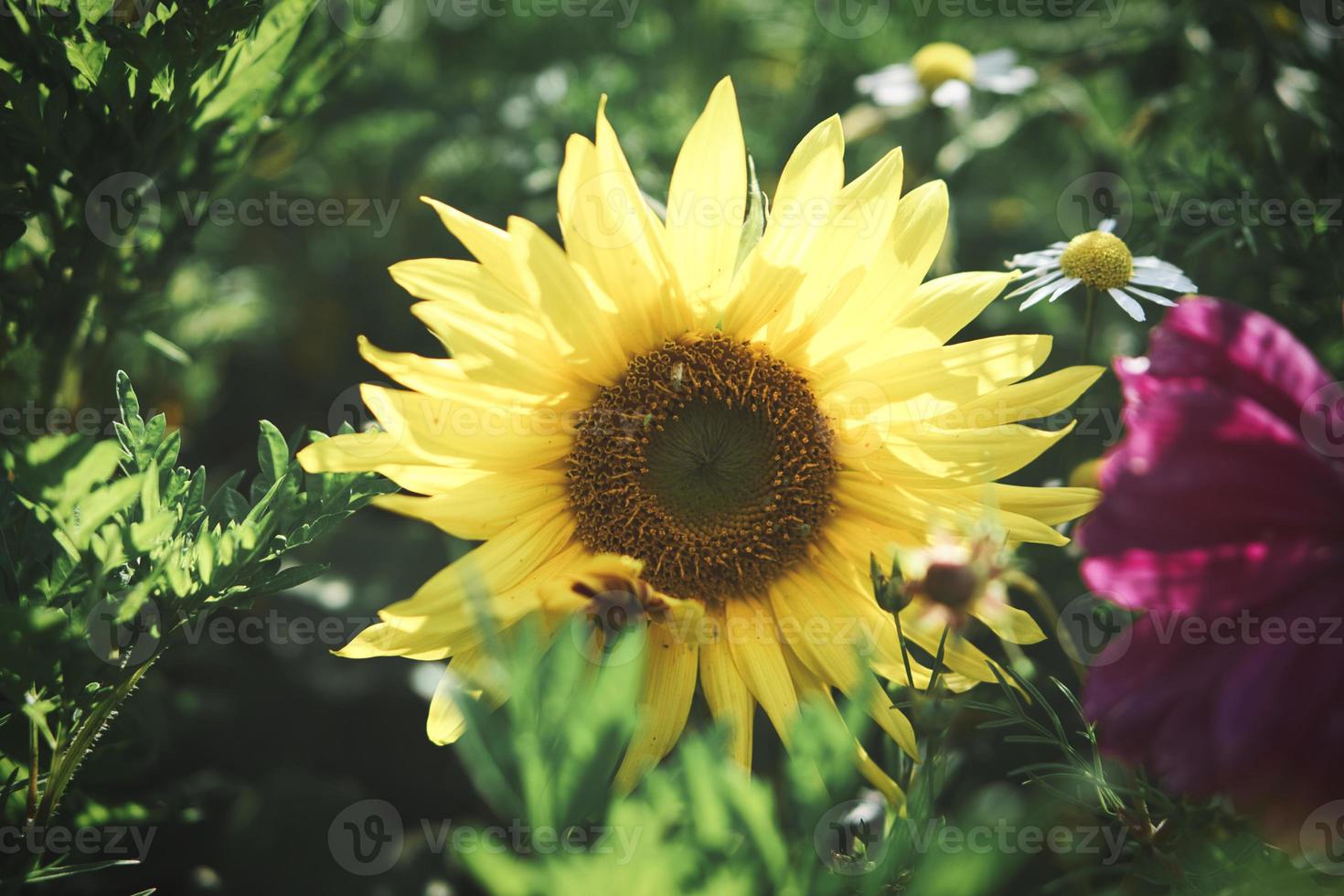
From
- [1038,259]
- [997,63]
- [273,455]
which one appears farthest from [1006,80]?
[273,455]

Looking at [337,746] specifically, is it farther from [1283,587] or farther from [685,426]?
[1283,587]

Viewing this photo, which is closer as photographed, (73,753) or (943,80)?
(73,753)

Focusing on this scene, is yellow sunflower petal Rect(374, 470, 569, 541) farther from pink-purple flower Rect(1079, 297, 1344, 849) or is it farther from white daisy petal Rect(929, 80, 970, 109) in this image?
white daisy petal Rect(929, 80, 970, 109)

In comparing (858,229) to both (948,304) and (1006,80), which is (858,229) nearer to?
(948,304)

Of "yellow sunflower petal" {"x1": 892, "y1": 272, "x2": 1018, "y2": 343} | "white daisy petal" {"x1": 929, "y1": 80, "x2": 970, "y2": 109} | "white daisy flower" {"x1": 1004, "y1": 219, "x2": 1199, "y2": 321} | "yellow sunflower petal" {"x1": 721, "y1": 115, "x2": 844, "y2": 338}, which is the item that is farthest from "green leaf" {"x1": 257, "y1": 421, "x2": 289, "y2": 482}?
"white daisy petal" {"x1": 929, "y1": 80, "x2": 970, "y2": 109}

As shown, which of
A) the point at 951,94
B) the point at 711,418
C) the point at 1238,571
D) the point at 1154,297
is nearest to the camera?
the point at 1238,571

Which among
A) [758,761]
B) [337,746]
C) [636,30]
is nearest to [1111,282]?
[758,761]

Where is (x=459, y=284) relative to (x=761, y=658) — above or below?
above
